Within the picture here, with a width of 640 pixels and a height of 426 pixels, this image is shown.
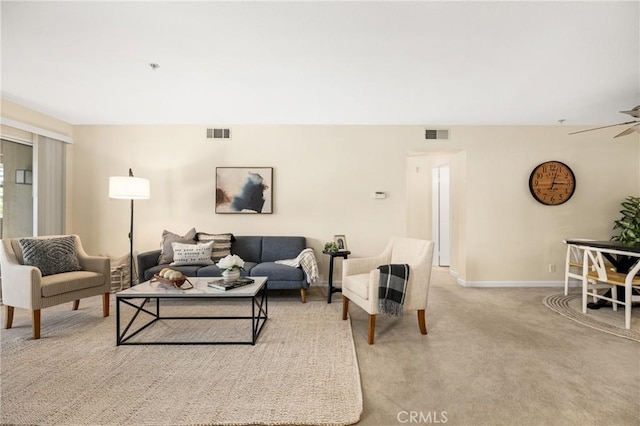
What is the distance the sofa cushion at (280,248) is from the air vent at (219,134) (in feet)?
5.77

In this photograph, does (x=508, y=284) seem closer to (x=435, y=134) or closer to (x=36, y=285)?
(x=435, y=134)

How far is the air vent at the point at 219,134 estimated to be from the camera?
187 inches

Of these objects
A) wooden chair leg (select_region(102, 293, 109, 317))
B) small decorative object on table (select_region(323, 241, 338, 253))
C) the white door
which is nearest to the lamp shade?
wooden chair leg (select_region(102, 293, 109, 317))

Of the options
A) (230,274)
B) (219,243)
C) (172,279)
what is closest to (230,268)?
(230,274)

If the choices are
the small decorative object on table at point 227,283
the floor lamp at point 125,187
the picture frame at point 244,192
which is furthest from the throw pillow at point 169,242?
the small decorative object on table at point 227,283

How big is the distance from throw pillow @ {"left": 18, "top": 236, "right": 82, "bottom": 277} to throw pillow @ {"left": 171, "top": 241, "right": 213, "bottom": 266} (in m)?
1.01

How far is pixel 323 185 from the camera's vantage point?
15.6 ft

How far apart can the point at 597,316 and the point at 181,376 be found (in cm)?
424

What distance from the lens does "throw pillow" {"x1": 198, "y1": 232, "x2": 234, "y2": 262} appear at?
13.8ft

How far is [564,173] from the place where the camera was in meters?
4.68

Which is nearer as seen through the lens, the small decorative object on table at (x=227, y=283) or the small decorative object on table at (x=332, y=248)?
the small decorative object on table at (x=227, y=283)

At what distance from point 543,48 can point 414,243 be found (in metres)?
2.07

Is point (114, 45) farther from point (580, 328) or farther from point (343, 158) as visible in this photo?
point (580, 328)

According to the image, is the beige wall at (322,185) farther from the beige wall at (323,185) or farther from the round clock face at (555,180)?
→ the round clock face at (555,180)
